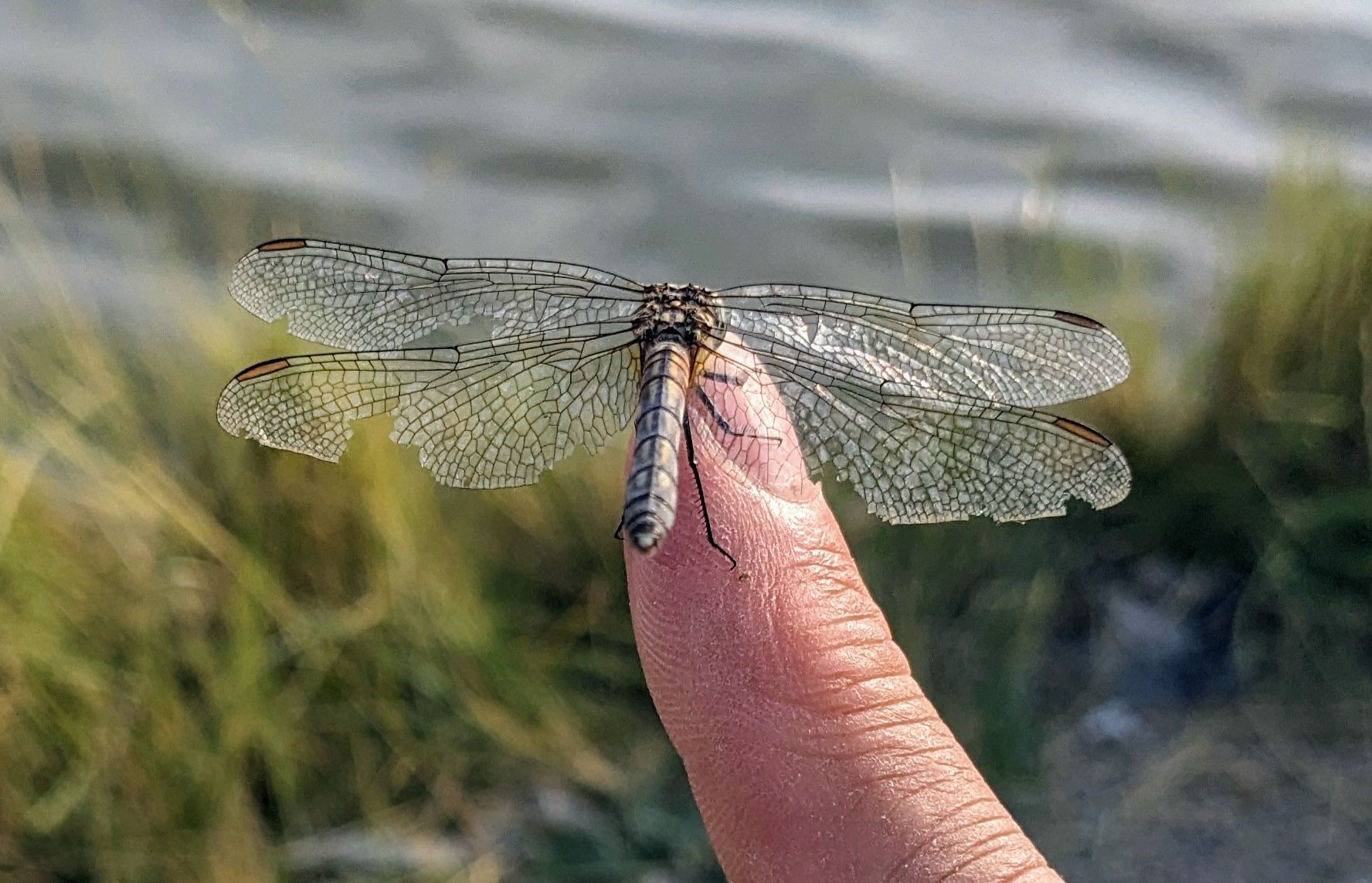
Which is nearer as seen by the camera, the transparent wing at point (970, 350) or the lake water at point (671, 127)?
the transparent wing at point (970, 350)

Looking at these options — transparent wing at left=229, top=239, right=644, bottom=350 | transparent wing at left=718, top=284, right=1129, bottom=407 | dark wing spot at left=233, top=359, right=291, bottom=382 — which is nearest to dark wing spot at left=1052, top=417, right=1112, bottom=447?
transparent wing at left=718, top=284, right=1129, bottom=407

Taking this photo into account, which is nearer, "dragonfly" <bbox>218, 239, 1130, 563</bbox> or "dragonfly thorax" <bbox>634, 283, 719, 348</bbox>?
"dragonfly" <bbox>218, 239, 1130, 563</bbox>

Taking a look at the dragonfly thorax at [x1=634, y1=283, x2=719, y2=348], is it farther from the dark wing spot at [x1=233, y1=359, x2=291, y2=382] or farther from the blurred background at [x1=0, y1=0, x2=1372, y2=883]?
the blurred background at [x1=0, y1=0, x2=1372, y2=883]

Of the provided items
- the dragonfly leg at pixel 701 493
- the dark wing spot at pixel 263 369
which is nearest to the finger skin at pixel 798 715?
the dragonfly leg at pixel 701 493

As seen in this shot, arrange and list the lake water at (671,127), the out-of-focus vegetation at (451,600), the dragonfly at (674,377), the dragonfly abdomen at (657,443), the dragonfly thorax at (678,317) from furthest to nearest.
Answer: the lake water at (671,127) → the out-of-focus vegetation at (451,600) → the dragonfly thorax at (678,317) → the dragonfly at (674,377) → the dragonfly abdomen at (657,443)

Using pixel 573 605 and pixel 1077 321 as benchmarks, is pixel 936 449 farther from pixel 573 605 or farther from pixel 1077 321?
pixel 573 605

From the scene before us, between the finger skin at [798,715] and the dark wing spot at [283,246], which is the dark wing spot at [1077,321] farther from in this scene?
the dark wing spot at [283,246]

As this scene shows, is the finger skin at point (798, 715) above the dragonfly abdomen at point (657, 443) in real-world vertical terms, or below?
below
